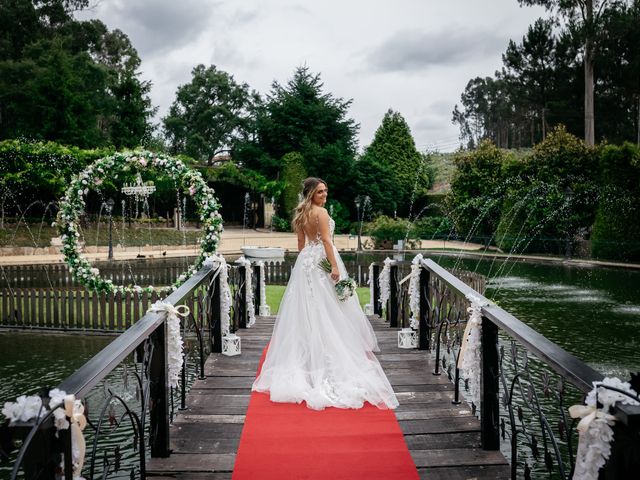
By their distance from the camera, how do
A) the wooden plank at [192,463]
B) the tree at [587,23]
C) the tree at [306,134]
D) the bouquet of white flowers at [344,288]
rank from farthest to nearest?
the tree at [306,134] → the tree at [587,23] → the bouquet of white flowers at [344,288] → the wooden plank at [192,463]

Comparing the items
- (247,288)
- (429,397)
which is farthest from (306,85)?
(429,397)

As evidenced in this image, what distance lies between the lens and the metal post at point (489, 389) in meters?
4.34

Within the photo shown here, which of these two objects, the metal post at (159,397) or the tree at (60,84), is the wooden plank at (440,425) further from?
the tree at (60,84)

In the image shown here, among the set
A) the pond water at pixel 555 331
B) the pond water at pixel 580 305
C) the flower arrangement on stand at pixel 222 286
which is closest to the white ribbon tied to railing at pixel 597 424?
the flower arrangement on stand at pixel 222 286

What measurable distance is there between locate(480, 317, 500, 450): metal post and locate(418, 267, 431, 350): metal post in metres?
2.61

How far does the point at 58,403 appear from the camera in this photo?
2316 mm

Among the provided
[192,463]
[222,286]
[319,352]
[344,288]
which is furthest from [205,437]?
[222,286]

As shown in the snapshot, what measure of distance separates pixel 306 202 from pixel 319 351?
63.5 inches

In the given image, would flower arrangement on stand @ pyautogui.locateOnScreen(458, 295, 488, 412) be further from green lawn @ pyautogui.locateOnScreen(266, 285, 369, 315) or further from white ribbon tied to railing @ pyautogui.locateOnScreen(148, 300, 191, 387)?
green lawn @ pyautogui.locateOnScreen(266, 285, 369, 315)

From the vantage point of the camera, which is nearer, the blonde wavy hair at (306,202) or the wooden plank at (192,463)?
the wooden plank at (192,463)

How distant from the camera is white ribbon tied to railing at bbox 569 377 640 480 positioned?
229 cm

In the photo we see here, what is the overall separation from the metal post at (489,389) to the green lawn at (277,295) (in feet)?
33.8

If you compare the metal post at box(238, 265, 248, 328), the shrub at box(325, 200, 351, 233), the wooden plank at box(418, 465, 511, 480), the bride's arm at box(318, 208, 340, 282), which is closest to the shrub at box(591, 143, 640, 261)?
the metal post at box(238, 265, 248, 328)

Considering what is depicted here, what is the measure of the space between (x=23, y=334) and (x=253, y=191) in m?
34.1
